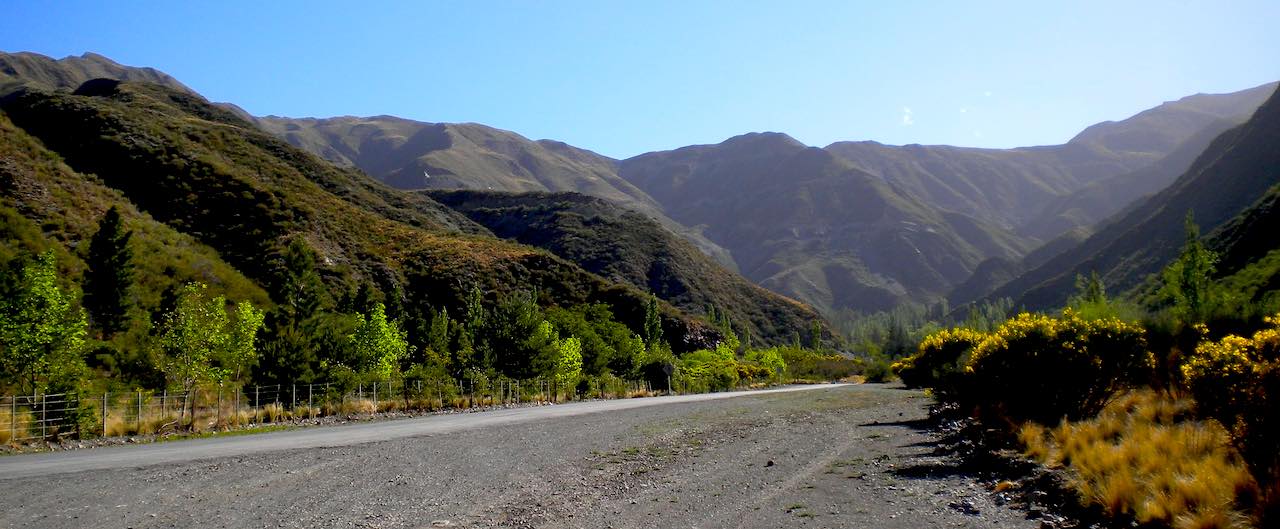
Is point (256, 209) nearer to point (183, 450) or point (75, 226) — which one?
point (75, 226)

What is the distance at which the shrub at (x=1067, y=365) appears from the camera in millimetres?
13586

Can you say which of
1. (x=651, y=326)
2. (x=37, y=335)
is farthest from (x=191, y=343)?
(x=651, y=326)

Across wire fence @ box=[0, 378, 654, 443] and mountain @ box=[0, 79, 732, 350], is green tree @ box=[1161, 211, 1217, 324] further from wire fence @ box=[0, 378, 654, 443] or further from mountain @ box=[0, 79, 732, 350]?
mountain @ box=[0, 79, 732, 350]

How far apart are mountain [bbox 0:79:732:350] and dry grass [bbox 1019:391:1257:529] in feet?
162

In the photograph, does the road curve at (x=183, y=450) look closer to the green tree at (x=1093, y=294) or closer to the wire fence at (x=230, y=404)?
the wire fence at (x=230, y=404)

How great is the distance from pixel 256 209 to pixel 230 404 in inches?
1592

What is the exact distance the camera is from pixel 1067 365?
44.5 feet

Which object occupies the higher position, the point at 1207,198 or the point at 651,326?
the point at 1207,198

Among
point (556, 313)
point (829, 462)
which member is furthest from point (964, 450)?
point (556, 313)

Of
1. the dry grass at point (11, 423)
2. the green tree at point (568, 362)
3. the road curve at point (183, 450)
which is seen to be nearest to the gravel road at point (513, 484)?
the road curve at point (183, 450)

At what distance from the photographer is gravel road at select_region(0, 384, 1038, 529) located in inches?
336

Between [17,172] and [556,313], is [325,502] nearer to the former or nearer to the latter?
[556,313]

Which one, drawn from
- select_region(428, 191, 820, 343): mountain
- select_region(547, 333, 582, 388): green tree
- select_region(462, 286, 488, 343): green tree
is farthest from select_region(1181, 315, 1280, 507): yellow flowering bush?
select_region(428, 191, 820, 343): mountain

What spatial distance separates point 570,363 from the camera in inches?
2087
